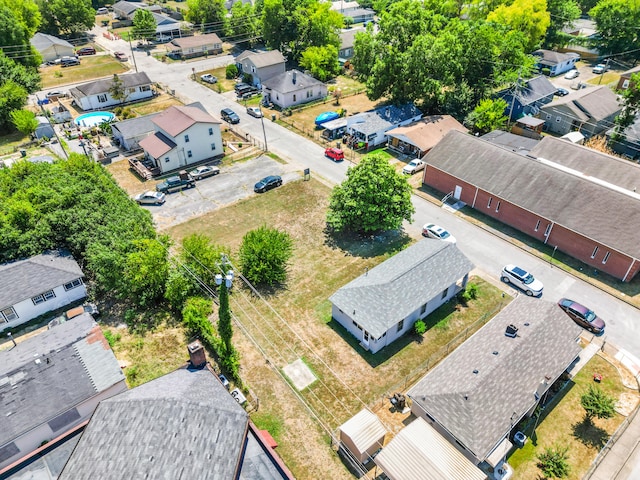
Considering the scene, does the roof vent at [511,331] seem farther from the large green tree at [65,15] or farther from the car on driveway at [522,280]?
the large green tree at [65,15]

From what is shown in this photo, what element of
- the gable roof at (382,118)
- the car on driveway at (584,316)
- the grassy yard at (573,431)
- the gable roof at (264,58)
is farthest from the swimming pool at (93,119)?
the grassy yard at (573,431)

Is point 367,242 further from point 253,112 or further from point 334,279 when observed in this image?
point 253,112

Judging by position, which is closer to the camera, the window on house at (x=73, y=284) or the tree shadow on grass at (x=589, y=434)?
the tree shadow on grass at (x=589, y=434)

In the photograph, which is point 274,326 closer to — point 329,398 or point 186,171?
point 329,398

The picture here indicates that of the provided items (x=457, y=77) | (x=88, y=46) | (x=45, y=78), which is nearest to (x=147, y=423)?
(x=457, y=77)

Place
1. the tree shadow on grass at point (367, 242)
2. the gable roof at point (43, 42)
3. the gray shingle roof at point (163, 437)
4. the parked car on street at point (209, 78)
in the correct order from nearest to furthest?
the gray shingle roof at point (163, 437), the tree shadow on grass at point (367, 242), the parked car on street at point (209, 78), the gable roof at point (43, 42)

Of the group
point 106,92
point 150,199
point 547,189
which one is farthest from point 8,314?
point 106,92
